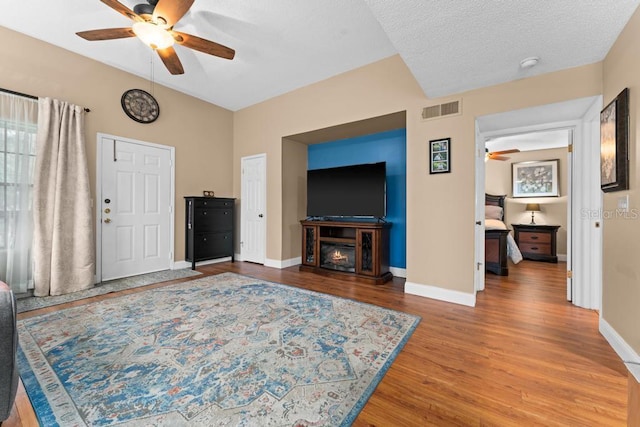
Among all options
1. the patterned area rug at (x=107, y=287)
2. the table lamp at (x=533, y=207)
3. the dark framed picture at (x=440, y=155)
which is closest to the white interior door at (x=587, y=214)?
the dark framed picture at (x=440, y=155)

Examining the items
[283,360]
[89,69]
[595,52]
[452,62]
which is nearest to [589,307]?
[595,52]

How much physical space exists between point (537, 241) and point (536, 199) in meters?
1.08

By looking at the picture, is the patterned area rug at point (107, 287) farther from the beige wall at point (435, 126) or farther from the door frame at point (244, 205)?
the beige wall at point (435, 126)

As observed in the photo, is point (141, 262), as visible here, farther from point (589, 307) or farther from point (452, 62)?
point (589, 307)

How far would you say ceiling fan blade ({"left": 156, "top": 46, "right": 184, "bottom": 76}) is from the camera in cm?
264

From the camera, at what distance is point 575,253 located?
9.41 ft

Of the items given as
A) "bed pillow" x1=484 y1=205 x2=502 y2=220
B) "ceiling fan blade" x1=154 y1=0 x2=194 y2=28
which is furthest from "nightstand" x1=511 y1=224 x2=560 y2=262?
"ceiling fan blade" x1=154 y1=0 x2=194 y2=28

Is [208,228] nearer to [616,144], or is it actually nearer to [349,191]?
[349,191]

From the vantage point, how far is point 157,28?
2.33 m

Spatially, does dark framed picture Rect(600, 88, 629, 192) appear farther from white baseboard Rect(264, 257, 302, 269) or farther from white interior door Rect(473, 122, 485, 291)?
white baseboard Rect(264, 257, 302, 269)

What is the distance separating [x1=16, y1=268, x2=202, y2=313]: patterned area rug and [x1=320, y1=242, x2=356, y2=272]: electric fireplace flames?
1.99 metres

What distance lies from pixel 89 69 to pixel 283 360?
14.4 feet

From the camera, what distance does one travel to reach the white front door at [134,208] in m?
3.70

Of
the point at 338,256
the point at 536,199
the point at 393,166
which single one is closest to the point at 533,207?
the point at 536,199
